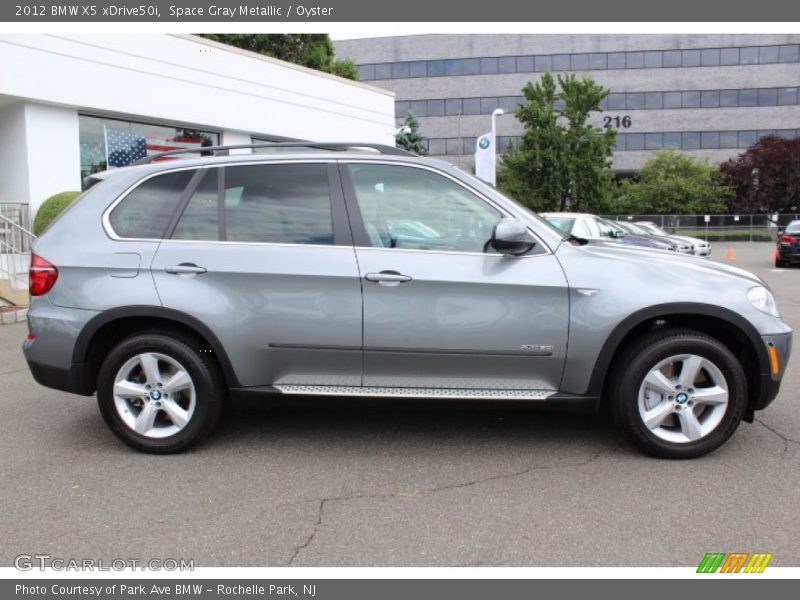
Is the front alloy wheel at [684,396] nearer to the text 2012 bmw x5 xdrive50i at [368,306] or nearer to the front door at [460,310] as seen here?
the text 2012 bmw x5 xdrive50i at [368,306]

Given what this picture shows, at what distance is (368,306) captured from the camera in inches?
155

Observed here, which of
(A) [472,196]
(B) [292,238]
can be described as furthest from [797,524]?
(B) [292,238]

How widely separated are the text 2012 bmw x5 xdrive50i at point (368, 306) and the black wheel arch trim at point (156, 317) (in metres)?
0.01

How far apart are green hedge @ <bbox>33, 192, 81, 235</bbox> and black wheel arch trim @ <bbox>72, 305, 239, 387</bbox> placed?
981cm

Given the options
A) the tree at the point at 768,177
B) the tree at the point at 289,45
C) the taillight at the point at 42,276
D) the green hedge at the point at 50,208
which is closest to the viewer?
the taillight at the point at 42,276

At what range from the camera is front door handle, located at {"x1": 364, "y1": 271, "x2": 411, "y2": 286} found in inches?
154

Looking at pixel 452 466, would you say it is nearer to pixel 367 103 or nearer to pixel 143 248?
pixel 143 248

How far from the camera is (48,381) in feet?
13.8

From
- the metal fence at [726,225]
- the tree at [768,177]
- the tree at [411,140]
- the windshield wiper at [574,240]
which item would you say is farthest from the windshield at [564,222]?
the tree at [768,177]

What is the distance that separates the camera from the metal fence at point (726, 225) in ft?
135

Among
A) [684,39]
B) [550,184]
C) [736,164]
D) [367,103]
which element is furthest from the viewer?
[684,39]

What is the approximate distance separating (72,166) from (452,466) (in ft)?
42.3

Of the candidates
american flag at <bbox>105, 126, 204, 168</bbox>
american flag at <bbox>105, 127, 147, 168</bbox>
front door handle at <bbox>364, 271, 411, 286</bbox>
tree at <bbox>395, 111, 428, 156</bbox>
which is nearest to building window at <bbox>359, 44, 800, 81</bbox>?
tree at <bbox>395, 111, 428, 156</bbox>

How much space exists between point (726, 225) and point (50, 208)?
39.9 metres
